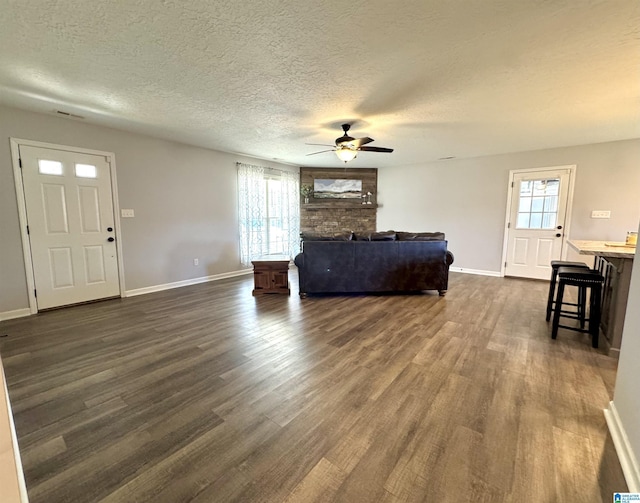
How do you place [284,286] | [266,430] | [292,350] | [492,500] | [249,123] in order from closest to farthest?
[492,500], [266,430], [292,350], [249,123], [284,286]

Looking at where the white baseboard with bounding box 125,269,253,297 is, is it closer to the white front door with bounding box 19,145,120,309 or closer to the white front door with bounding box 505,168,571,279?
the white front door with bounding box 19,145,120,309

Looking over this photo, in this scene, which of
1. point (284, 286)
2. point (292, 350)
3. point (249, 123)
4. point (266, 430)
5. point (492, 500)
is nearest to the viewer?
point (492, 500)

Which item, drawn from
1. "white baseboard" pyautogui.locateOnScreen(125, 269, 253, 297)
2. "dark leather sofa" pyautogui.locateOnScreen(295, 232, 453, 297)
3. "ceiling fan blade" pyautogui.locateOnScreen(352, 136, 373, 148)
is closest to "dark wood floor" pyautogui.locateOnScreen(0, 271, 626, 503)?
"dark leather sofa" pyautogui.locateOnScreen(295, 232, 453, 297)

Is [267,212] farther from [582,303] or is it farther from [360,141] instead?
[582,303]

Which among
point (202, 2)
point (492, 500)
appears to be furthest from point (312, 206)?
point (492, 500)

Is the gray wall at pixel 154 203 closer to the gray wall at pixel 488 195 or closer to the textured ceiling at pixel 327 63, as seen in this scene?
the textured ceiling at pixel 327 63

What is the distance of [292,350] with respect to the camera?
2.53 m

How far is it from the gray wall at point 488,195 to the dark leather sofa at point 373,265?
7.17 feet

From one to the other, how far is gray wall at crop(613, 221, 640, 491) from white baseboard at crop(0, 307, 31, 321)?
549 centimetres

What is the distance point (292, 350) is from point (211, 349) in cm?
74


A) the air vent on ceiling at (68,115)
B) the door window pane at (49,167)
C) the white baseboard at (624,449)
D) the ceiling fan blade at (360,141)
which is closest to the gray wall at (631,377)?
the white baseboard at (624,449)

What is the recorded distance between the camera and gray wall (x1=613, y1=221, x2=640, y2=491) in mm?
1339

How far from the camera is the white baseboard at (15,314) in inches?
129

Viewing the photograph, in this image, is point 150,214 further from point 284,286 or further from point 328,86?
point 328,86
